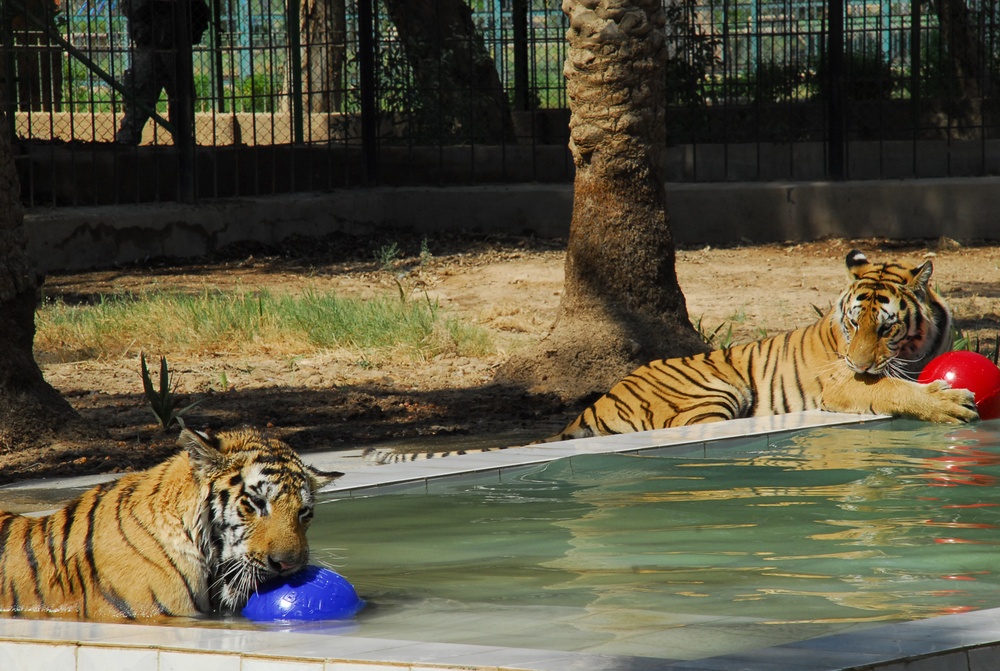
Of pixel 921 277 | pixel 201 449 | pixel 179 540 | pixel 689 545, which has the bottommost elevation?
pixel 689 545

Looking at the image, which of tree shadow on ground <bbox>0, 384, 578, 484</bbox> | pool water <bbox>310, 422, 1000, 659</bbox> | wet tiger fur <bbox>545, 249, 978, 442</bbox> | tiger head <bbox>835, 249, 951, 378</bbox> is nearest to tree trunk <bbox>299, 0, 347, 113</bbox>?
tree shadow on ground <bbox>0, 384, 578, 484</bbox>

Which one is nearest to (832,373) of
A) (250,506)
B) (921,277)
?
(921,277)

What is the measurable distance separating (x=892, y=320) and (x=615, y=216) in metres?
2.13

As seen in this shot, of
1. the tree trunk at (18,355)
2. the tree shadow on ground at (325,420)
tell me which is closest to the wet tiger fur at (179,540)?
the tree shadow on ground at (325,420)

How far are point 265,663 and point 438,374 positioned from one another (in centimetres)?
606

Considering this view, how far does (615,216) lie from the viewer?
855 centimetres

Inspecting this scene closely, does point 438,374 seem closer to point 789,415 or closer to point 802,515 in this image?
point 789,415

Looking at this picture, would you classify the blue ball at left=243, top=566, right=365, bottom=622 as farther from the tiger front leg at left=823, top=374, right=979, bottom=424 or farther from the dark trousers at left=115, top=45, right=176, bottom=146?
the dark trousers at left=115, top=45, right=176, bottom=146

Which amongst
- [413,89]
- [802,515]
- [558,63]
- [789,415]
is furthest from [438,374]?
[558,63]

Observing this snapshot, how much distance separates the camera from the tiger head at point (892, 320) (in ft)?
22.6

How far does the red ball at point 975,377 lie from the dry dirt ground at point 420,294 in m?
2.07

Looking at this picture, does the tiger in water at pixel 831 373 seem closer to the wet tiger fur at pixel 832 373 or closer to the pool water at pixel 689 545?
the wet tiger fur at pixel 832 373

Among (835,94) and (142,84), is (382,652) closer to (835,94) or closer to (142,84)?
(142,84)

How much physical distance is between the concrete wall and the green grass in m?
3.15
